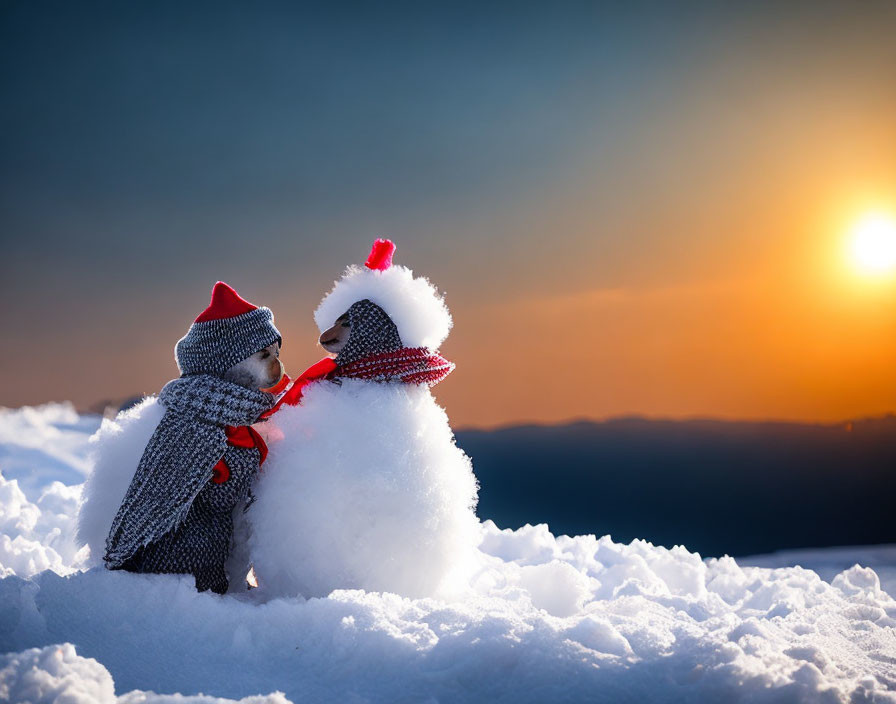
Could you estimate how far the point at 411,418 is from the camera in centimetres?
322

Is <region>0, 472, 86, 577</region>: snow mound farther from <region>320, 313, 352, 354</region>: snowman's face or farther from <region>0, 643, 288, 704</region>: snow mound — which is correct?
<region>0, 643, 288, 704</region>: snow mound

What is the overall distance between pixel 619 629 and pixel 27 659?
1.72 meters

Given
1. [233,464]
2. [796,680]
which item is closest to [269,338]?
[233,464]

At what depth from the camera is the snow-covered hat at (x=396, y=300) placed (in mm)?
3299

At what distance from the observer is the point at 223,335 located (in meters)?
3.09

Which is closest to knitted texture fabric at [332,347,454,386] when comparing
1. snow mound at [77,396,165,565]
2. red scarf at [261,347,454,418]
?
red scarf at [261,347,454,418]

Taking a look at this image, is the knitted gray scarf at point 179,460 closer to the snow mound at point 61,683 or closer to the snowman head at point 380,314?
the snowman head at point 380,314

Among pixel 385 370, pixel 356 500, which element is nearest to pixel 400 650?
pixel 356 500

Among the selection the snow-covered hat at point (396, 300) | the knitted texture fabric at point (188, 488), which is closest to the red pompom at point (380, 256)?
the snow-covered hat at point (396, 300)

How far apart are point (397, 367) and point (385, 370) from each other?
0.05 metres

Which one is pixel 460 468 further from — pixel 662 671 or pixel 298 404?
pixel 662 671

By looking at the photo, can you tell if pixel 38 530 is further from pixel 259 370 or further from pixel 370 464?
pixel 370 464

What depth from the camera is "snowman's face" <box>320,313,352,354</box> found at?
10.8 feet

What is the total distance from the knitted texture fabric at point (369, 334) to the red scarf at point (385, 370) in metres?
0.03
